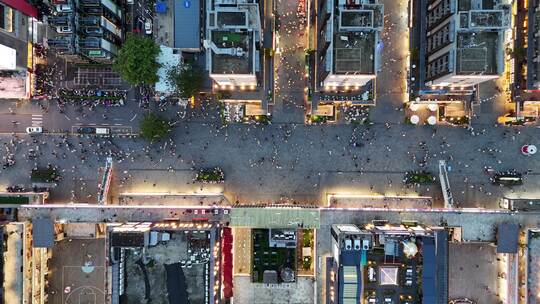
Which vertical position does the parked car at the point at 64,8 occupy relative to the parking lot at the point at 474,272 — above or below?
above

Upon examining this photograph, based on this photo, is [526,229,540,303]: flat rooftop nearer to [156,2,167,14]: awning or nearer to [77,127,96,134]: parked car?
[156,2,167,14]: awning

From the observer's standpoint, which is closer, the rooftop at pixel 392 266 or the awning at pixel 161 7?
the rooftop at pixel 392 266

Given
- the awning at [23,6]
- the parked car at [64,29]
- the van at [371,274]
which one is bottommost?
the van at [371,274]

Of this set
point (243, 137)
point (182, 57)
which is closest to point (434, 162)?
point (243, 137)

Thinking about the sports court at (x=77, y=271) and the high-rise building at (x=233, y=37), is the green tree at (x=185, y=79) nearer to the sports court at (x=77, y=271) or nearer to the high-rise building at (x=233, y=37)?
the high-rise building at (x=233, y=37)

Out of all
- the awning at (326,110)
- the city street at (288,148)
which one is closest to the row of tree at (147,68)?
the city street at (288,148)

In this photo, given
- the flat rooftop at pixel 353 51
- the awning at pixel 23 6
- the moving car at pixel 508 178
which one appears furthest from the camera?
the moving car at pixel 508 178

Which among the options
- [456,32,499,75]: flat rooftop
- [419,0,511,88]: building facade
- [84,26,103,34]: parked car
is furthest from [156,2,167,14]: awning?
[456,32,499,75]: flat rooftop
